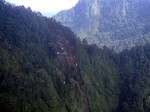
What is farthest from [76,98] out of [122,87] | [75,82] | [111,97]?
[122,87]

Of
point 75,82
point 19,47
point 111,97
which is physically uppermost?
point 19,47

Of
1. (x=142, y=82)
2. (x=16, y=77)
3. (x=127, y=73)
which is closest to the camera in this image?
(x=16, y=77)

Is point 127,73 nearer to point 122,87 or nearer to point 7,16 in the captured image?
point 122,87

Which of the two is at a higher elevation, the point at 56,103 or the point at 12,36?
the point at 12,36

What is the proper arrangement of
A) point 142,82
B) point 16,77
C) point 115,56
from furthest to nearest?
point 115,56, point 142,82, point 16,77

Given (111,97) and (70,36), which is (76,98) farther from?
(70,36)

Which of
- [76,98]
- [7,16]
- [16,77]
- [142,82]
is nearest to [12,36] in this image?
[7,16]

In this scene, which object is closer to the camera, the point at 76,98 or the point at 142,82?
the point at 76,98
